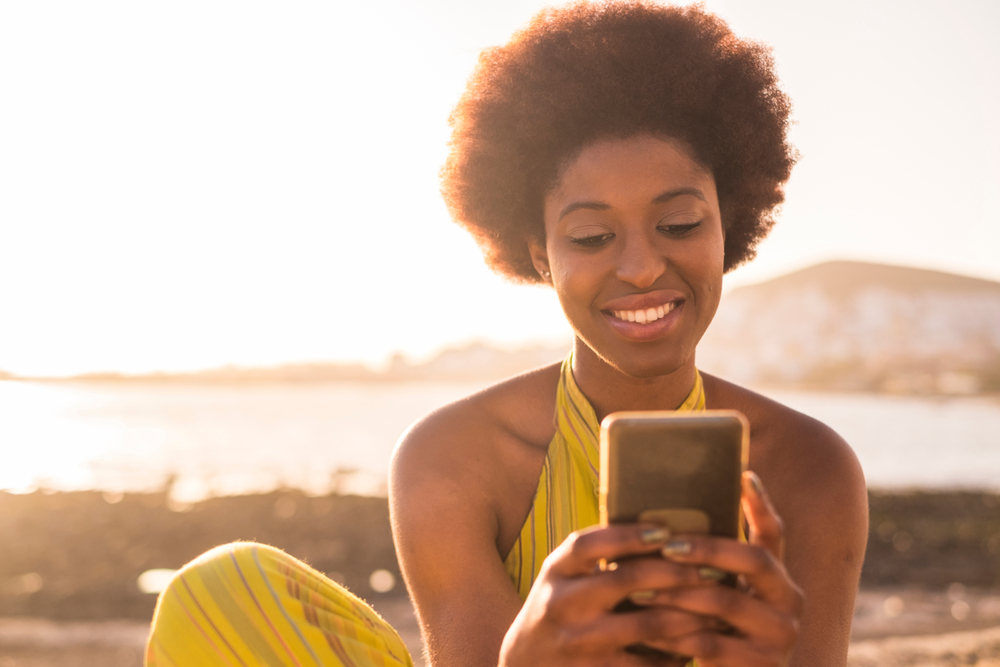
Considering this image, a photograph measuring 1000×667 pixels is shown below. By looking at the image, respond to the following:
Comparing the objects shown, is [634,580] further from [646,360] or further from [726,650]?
[646,360]

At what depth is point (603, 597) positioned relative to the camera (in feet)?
4.37

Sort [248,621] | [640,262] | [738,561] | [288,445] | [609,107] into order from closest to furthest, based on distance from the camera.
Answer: [738,561] → [248,621] → [640,262] → [609,107] → [288,445]

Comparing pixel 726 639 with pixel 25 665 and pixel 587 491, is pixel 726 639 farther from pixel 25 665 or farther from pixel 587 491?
pixel 25 665

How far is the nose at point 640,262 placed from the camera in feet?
7.16

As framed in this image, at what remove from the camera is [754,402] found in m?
2.80

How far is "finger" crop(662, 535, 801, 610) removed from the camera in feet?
4.17

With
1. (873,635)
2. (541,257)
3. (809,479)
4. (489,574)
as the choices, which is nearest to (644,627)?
(489,574)

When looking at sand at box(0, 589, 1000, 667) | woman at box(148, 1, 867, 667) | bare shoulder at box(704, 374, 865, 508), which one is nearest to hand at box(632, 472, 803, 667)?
woman at box(148, 1, 867, 667)

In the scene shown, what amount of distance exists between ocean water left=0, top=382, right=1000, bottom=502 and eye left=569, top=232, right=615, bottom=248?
11641 mm

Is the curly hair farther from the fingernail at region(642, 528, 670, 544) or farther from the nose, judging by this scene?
the fingernail at region(642, 528, 670, 544)

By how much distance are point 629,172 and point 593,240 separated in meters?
0.24

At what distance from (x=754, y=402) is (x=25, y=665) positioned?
570 cm

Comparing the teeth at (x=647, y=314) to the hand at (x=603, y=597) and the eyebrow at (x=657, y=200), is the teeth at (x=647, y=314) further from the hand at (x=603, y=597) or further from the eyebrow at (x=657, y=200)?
the hand at (x=603, y=597)

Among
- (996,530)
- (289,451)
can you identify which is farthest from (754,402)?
(289,451)
